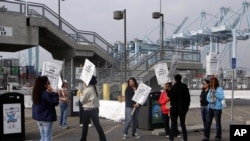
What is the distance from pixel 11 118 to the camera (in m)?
11.0

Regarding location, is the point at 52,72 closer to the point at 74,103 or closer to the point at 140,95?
the point at 140,95

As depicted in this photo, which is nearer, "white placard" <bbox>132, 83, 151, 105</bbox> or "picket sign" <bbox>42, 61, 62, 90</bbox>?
"picket sign" <bbox>42, 61, 62, 90</bbox>

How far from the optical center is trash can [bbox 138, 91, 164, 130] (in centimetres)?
1366

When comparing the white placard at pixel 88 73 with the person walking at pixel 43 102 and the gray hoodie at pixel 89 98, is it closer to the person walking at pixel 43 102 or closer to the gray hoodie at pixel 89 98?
the gray hoodie at pixel 89 98

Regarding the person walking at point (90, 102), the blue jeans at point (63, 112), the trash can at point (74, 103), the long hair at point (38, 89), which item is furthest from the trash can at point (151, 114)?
the long hair at point (38, 89)

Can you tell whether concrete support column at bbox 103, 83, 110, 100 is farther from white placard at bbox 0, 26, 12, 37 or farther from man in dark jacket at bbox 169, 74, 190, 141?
A: man in dark jacket at bbox 169, 74, 190, 141

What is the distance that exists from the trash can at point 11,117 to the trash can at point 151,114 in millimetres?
4286

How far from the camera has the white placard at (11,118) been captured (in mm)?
10859

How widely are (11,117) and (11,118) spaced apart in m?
0.03

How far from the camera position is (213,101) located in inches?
426

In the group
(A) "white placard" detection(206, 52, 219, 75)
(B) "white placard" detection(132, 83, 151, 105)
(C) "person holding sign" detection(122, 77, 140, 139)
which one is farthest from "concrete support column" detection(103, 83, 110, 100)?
(B) "white placard" detection(132, 83, 151, 105)

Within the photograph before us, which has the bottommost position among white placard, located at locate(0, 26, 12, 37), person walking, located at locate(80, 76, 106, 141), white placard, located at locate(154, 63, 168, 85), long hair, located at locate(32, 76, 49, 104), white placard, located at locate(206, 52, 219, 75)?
person walking, located at locate(80, 76, 106, 141)

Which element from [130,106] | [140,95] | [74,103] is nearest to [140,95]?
[140,95]

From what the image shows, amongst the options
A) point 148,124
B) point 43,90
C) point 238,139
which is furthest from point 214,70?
point 238,139
